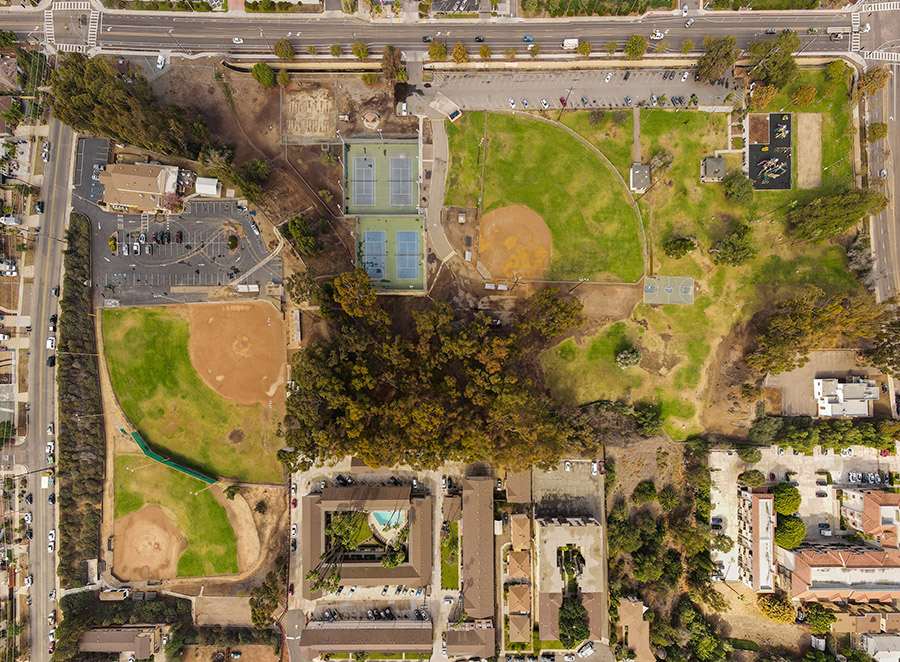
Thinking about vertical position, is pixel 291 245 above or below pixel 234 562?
above

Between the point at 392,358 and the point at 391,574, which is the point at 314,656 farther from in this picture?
the point at 392,358

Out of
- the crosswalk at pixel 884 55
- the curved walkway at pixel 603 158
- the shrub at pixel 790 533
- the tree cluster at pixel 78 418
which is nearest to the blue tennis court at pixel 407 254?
the curved walkway at pixel 603 158

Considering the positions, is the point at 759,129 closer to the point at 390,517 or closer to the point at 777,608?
the point at 777,608

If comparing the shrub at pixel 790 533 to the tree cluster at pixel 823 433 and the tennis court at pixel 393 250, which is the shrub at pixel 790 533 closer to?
the tree cluster at pixel 823 433

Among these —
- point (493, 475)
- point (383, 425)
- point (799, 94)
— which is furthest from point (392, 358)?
point (799, 94)

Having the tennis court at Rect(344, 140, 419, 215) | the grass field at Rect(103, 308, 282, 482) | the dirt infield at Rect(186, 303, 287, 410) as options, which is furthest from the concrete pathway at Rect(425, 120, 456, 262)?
the grass field at Rect(103, 308, 282, 482)

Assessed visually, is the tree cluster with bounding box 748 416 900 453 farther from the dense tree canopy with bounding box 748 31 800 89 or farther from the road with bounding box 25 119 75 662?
the road with bounding box 25 119 75 662

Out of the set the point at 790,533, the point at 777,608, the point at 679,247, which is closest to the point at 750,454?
the point at 790,533
